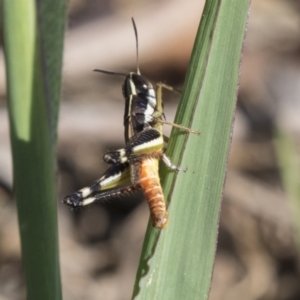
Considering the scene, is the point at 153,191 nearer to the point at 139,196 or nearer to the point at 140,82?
the point at 140,82

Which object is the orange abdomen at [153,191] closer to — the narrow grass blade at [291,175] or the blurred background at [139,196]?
the narrow grass blade at [291,175]

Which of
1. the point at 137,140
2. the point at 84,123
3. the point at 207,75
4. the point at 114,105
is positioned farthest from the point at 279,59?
the point at 207,75

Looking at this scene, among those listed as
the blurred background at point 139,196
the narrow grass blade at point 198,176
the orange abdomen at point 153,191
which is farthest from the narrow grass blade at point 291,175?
the narrow grass blade at point 198,176

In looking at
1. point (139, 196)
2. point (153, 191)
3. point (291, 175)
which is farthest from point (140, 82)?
point (139, 196)

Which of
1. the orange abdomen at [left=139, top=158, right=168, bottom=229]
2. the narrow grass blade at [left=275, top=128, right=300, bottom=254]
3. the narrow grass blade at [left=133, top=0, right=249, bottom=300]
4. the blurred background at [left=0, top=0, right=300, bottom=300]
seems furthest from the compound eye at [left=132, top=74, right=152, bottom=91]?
the blurred background at [left=0, top=0, right=300, bottom=300]

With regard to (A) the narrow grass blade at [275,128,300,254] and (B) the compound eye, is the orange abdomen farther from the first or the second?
(A) the narrow grass blade at [275,128,300,254]

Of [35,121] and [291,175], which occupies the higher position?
[35,121]
